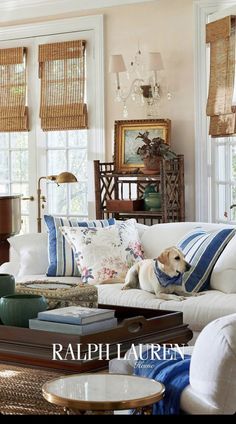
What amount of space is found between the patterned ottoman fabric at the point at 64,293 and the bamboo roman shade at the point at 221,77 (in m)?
2.93

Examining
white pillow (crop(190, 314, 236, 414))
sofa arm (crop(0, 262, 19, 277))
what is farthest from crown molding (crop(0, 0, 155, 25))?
white pillow (crop(190, 314, 236, 414))

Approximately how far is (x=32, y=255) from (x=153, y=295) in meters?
1.13

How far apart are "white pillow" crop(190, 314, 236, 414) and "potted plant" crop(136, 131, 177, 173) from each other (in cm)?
437

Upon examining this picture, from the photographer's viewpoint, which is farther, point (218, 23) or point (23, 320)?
point (218, 23)

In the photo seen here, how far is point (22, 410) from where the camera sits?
10.5 ft

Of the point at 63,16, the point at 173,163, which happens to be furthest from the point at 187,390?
the point at 63,16

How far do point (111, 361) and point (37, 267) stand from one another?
282 centimetres

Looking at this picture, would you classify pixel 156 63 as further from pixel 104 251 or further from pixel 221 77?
pixel 104 251

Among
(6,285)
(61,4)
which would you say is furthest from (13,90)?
(6,285)

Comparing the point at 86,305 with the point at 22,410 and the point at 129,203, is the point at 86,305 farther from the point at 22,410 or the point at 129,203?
the point at 129,203

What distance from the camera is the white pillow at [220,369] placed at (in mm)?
2547

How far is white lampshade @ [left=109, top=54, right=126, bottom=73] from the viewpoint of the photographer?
24.1 ft

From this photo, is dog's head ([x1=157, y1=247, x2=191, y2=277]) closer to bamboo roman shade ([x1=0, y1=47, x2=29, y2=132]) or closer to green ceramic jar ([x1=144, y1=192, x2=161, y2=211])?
green ceramic jar ([x1=144, y1=192, x2=161, y2=211])

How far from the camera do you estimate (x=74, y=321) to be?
3.30 m
